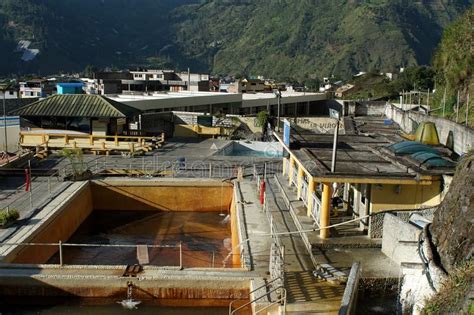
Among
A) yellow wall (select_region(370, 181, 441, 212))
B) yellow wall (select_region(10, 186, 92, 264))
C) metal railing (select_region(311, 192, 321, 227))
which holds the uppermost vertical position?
yellow wall (select_region(370, 181, 441, 212))

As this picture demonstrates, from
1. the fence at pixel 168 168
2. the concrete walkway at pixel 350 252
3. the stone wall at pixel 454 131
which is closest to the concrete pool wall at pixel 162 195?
the fence at pixel 168 168

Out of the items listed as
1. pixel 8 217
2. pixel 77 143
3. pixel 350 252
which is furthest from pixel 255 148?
pixel 350 252

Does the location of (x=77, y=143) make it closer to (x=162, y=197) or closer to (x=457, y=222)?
(x=162, y=197)

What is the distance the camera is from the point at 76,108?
35938mm

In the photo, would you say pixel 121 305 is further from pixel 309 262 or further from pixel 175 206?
pixel 175 206

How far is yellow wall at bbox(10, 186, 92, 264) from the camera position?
17.3 m

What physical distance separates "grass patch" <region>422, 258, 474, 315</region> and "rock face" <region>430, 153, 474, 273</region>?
0.44 meters

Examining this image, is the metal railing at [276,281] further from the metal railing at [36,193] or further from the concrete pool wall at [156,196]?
the concrete pool wall at [156,196]

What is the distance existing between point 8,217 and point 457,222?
49.3ft

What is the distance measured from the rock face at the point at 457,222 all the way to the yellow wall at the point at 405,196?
157 inches

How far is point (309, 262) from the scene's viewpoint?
1477 centimetres

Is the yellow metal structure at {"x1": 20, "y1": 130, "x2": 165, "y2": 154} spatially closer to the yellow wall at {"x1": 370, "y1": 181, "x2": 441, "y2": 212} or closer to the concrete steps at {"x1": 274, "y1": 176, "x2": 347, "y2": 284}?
the concrete steps at {"x1": 274, "y1": 176, "x2": 347, "y2": 284}

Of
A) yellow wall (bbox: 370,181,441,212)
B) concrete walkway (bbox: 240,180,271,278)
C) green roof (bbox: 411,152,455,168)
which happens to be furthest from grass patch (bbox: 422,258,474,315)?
green roof (bbox: 411,152,455,168)

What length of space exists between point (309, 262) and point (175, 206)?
13.3m
